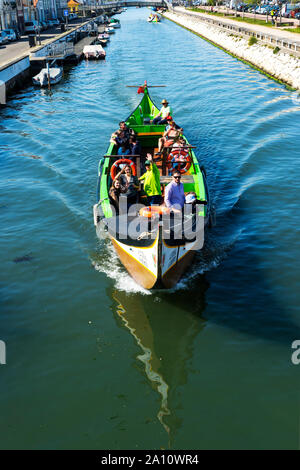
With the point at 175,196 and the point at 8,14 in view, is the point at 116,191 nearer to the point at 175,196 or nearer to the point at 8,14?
the point at 175,196

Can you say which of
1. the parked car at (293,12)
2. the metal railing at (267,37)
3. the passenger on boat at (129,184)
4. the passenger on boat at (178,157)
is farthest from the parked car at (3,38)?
the passenger on boat at (129,184)

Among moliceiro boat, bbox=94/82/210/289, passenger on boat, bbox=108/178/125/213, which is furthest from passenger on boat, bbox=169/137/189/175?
passenger on boat, bbox=108/178/125/213

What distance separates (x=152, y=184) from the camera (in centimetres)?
1152

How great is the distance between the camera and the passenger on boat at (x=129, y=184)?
1182 centimetres

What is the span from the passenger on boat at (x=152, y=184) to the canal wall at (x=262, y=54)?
24.0m

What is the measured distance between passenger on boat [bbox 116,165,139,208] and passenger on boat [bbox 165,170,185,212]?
132cm

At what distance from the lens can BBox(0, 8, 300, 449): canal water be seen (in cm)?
753

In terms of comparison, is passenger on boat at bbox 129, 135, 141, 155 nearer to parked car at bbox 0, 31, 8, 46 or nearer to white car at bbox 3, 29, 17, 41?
parked car at bbox 0, 31, 8, 46

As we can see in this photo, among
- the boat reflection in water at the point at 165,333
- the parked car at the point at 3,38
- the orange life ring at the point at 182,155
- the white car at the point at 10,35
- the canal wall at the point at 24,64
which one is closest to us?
the boat reflection in water at the point at 165,333

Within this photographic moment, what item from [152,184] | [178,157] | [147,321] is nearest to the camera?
[147,321]

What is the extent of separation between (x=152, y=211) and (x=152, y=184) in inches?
37.4

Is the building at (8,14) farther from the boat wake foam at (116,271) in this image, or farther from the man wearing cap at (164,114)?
the boat wake foam at (116,271)

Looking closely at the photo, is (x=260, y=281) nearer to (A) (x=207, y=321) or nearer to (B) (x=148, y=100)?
(A) (x=207, y=321)

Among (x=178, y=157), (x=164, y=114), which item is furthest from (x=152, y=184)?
(x=164, y=114)
